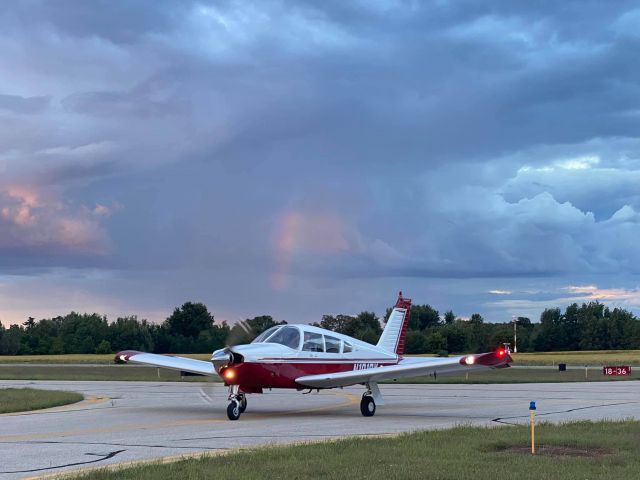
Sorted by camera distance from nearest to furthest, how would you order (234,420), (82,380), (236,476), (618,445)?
(236,476), (618,445), (234,420), (82,380)

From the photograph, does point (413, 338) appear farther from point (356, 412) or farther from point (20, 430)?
point (20, 430)

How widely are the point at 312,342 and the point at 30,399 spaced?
10834 mm

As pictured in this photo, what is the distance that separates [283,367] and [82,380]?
25770mm

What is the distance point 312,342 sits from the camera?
2297 cm

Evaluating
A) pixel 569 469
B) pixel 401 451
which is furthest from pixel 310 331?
pixel 569 469

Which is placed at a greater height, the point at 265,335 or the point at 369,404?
the point at 265,335

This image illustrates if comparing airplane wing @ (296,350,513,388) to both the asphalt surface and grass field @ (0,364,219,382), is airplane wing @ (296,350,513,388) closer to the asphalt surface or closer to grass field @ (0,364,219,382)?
the asphalt surface

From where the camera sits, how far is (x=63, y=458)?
527 inches

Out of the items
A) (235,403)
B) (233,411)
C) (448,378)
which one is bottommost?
(448,378)

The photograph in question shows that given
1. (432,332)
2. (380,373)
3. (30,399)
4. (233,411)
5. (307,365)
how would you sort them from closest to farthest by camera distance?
(233,411) → (380,373) → (307,365) → (30,399) → (432,332)

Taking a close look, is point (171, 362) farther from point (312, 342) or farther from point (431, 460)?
point (431, 460)

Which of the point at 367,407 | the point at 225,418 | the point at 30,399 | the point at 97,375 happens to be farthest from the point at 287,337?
the point at 97,375

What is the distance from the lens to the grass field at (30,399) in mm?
24984

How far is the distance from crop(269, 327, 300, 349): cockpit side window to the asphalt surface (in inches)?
76.7
